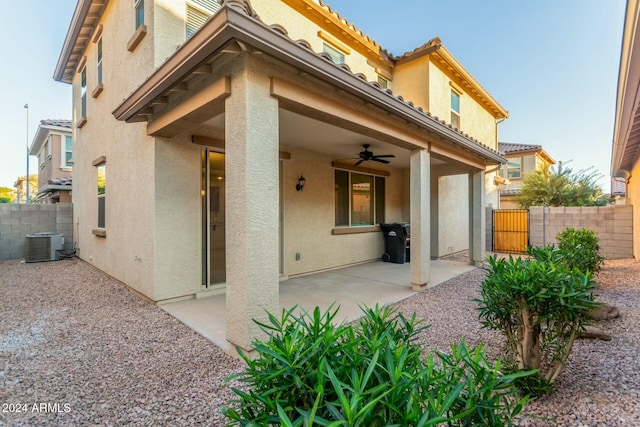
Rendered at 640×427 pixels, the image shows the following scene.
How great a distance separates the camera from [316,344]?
1401 mm

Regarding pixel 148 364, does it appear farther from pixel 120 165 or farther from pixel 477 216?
pixel 477 216

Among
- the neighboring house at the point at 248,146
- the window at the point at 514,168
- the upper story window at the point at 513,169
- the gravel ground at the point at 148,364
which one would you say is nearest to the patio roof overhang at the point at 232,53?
the neighboring house at the point at 248,146

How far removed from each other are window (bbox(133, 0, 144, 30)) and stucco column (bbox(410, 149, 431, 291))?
5.67 m

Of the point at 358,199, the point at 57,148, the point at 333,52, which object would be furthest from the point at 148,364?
the point at 57,148

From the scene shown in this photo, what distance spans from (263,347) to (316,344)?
27 cm

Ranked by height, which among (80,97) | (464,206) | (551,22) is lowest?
(464,206)

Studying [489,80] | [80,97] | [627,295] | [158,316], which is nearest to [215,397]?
[158,316]

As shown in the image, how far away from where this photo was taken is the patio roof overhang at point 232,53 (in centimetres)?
277

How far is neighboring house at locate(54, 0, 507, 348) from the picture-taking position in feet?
10.6

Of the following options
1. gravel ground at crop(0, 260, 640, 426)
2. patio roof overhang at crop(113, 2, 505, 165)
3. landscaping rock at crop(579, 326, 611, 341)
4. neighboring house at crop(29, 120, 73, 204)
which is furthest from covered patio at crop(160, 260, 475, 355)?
neighboring house at crop(29, 120, 73, 204)

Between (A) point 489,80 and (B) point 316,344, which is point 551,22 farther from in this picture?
(B) point 316,344

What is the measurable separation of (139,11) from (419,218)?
6.57 meters

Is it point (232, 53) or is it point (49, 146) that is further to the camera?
point (49, 146)

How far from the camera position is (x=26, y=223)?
33.7 ft
